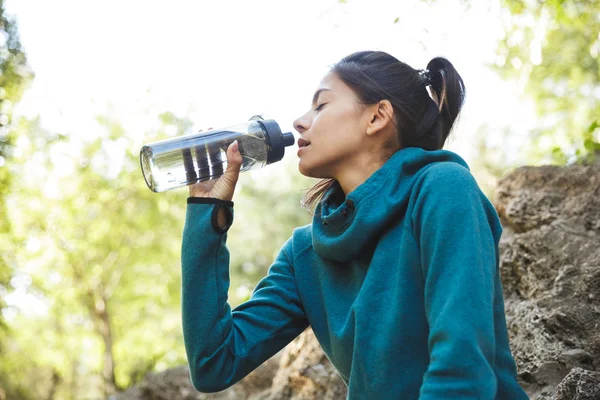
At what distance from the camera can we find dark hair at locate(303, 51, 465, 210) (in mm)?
2162

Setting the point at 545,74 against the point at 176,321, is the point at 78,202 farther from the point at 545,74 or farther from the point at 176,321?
the point at 545,74

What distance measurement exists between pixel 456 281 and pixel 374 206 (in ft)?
1.35

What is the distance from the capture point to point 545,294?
2840mm

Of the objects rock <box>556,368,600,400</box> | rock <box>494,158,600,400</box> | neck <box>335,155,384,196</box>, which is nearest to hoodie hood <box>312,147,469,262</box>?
neck <box>335,155,384,196</box>

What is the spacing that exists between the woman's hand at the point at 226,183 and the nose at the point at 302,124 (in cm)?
21

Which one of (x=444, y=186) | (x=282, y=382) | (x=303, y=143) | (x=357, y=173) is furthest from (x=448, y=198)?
(x=282, y=382)

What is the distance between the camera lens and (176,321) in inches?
704

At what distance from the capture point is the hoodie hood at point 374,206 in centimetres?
185

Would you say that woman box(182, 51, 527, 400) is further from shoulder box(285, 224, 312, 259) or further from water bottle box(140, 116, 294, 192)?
water bottle box(140, 116, 294, 192)

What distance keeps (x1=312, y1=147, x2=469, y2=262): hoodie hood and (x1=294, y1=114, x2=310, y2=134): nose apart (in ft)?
0.99

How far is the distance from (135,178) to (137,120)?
4.48 ft

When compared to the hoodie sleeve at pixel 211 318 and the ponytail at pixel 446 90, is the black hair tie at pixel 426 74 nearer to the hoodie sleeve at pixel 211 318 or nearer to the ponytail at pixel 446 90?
the ponytail at pixel 446 90

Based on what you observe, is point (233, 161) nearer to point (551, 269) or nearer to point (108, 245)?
point (551, 269)

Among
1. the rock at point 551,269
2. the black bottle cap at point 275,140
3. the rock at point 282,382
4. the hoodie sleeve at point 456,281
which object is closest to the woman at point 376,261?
the hoodie sleeve at point 456,281
